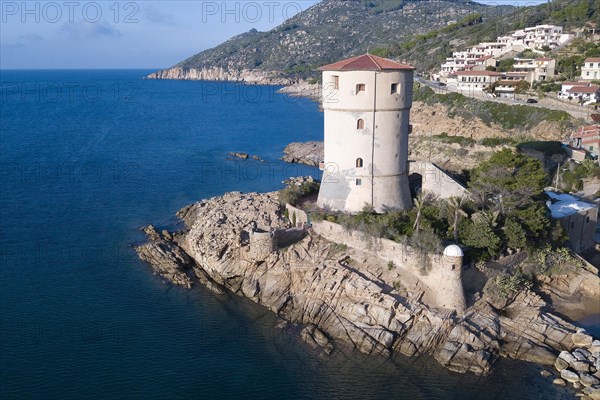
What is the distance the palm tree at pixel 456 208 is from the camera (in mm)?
22722

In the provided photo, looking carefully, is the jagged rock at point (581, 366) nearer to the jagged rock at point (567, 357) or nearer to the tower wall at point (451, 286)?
the jagged rock at point (567, 357)

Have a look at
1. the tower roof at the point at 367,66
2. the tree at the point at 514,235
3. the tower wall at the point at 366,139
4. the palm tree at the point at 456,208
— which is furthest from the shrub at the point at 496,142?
the tree at the point at 514,235

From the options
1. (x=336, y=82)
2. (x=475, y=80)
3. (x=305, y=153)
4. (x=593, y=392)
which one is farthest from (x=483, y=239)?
(x=475, y=80)

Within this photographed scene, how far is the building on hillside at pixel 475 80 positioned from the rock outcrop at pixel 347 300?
148ft

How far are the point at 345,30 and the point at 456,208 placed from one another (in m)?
160

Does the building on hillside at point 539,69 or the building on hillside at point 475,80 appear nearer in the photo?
the building on hillside at point 539,69

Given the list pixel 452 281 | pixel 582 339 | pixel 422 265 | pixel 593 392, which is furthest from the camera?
pixel 422 265

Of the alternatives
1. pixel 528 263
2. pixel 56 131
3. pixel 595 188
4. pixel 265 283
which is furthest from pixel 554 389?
pixel 56 131

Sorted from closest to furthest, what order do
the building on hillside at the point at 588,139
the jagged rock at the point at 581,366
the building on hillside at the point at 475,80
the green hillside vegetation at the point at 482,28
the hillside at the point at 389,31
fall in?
the jagged rock at the point at 581,366 < the building on hillside at the point at 588,139 < the building on hillside at the point at 475,80 < the green hillside vegetation at the point at 482,28 < the hillside at the point at 389,31

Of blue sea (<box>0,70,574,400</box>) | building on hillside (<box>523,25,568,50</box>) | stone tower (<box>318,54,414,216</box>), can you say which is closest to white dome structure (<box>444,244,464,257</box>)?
blue sea (<box>0,70,574,400</box>)

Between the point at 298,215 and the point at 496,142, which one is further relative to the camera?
the point at 496,142

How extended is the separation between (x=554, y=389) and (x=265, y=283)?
41.3ft

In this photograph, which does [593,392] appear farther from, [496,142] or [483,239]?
[496,142]

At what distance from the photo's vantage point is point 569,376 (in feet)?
60.2
